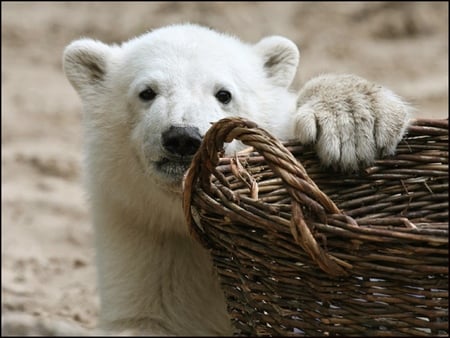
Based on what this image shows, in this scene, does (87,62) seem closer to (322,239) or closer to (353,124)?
(353,124)

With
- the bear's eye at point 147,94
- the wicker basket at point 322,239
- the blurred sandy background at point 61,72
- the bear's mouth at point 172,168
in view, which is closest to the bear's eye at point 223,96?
the bear's eye at point 147,94

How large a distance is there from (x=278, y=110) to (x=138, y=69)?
0.67 meters

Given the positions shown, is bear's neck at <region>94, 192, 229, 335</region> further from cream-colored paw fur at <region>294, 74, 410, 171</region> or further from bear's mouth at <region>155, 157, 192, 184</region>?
cream-colored paw fur at <region>294, 74, 410, 171</region>

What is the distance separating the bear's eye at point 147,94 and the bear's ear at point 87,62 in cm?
52

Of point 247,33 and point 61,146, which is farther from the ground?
point 247,33

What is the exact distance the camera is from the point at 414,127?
294 centimetres

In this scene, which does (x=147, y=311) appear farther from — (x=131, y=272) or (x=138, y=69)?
(x=138, y=69)

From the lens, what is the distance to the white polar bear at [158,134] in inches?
141

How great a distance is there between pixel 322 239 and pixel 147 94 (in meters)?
1.69

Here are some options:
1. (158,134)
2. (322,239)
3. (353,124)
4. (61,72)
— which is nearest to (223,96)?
(158,134)

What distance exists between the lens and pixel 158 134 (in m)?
3.45

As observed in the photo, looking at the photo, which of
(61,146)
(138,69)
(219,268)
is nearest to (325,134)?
(219,268)

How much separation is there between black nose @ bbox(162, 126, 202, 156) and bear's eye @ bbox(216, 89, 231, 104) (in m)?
0.52

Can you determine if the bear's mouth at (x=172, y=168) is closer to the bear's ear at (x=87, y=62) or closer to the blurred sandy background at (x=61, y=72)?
the bear's ear at (x=87, y=62)
